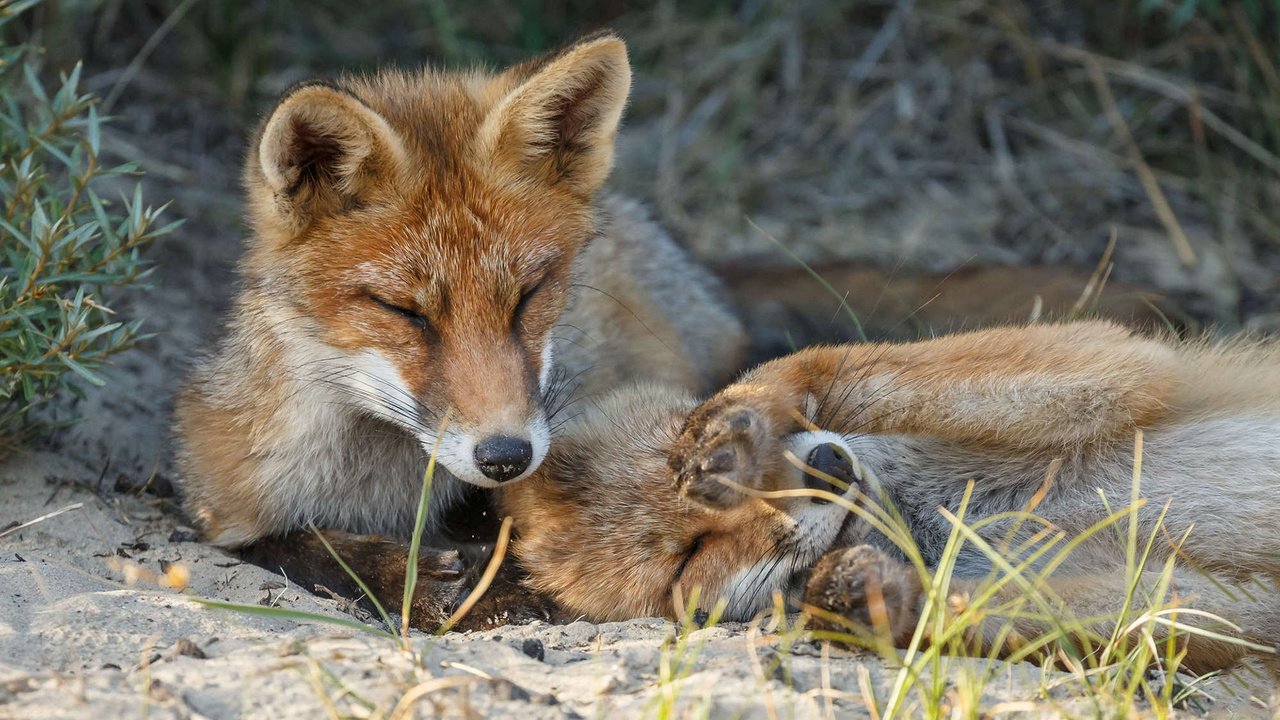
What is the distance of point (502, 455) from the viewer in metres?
2.86

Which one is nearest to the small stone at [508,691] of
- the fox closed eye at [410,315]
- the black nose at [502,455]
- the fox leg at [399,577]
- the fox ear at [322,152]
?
the black nose at [502,455]

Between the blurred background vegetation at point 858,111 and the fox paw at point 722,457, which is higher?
the blurred background vegetation at point 858,111

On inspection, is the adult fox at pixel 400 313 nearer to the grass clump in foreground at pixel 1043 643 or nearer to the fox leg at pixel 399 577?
the fox leg at pixel 399 577

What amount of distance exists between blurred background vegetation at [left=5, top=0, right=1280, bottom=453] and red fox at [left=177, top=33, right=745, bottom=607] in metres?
2.09

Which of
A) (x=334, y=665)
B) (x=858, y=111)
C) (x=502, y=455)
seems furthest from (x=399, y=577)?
(x=858, y=111)

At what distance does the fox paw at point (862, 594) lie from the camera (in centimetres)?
263

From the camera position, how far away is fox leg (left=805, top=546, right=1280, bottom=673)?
8.70ft

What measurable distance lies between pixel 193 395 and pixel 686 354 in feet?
6.05

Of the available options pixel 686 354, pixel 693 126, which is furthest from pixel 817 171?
pixel 686 354

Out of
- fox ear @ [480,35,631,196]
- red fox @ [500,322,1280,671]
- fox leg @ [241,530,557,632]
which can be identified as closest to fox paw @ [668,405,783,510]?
red fox @ [500,322,1280,671]

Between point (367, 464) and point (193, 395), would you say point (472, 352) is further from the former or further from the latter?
point (193, 395)

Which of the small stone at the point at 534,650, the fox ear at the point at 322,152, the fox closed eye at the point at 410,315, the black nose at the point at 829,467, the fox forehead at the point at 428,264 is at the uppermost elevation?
the fox ear at the point at 322,152

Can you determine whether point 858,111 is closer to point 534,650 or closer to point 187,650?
point 534,650

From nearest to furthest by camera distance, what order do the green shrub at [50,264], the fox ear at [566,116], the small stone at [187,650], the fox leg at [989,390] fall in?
the small stone at [187,650], the fox leg at [989,390], the fox ear at [566,116], the green shrub at [50,264]
